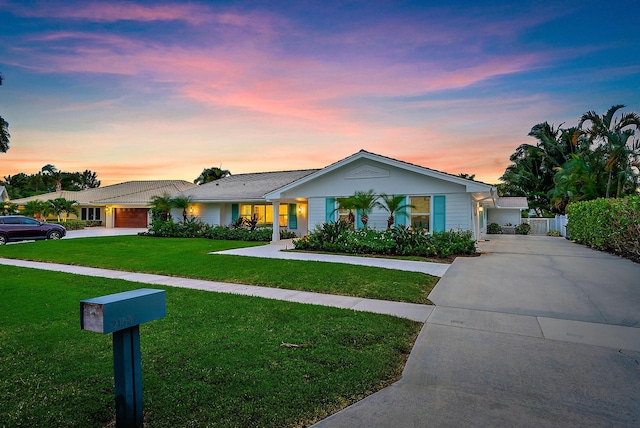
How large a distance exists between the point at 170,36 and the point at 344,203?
29.5 feet

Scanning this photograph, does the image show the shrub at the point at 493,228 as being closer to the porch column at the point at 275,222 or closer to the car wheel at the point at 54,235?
the porch column at the point at 275,222

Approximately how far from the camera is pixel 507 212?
33219 millimetres

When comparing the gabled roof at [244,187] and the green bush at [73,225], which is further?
the green bush at [73,225]

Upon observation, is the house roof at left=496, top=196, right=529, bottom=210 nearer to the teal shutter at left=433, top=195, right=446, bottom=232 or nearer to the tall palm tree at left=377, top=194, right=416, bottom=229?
the teal shutter at left=433, top=195, right=446, bottom=232

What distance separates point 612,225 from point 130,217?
35.5m

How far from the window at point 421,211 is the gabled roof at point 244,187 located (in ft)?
25.8

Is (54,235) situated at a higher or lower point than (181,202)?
lower

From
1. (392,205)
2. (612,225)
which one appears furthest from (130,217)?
(612,225)

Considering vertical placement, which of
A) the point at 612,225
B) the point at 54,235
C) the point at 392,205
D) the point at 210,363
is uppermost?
the point at 392,205

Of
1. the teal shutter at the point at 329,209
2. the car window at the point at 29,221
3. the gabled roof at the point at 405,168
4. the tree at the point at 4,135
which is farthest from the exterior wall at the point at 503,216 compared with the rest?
the tree at the point at 4,135

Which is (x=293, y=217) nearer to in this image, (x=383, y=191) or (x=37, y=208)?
(x=383, y=191)

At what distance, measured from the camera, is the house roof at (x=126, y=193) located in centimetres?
3299

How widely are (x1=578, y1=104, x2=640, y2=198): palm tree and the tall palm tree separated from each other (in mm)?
12168

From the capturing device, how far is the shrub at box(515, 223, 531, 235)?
3075 cm
